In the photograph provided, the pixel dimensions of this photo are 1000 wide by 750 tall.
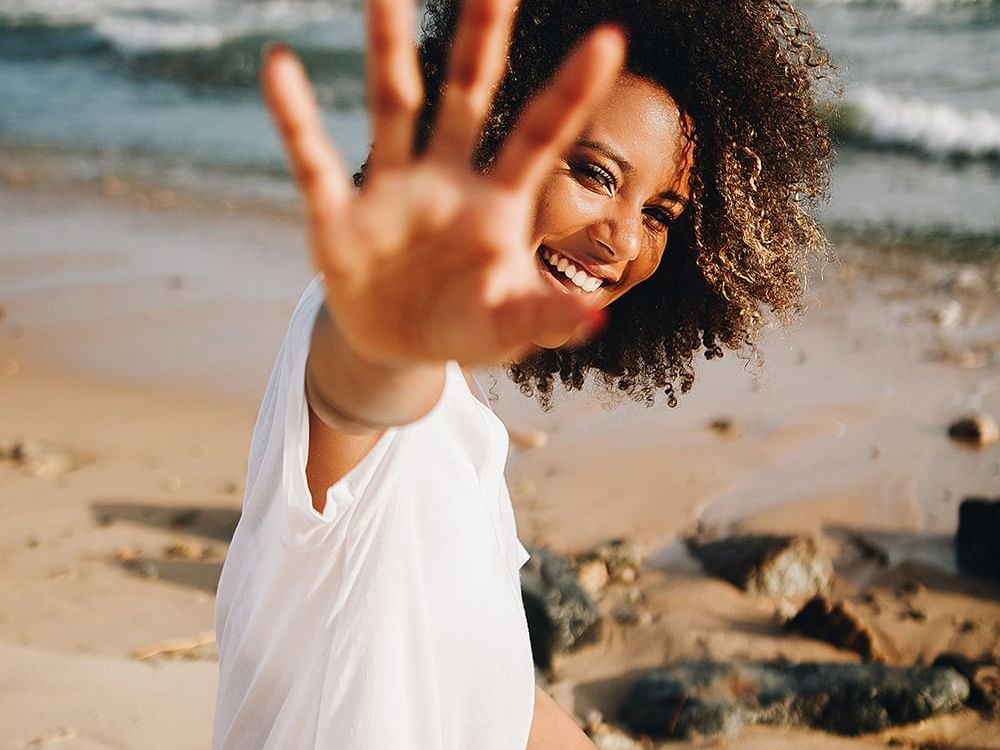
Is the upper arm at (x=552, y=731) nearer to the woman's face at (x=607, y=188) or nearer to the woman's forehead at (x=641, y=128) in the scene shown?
the woman's face at (x=607, y=188)

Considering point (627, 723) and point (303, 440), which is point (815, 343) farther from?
point (303, 440)

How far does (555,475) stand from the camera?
4.79m

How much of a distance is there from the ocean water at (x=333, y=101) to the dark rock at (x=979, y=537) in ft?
9.45

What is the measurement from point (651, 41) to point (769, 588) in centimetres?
214

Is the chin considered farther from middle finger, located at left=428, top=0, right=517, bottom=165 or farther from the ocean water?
the ocean water

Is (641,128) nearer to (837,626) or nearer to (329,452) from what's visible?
(329,452)

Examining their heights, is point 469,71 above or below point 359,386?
above

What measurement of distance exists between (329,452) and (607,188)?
3.61 ft

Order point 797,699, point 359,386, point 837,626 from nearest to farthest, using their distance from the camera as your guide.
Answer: point 359,386
point 797,699
point 837,626

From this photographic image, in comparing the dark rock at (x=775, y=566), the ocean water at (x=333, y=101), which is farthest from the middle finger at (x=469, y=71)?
the ocean water at (x=333, y=101)

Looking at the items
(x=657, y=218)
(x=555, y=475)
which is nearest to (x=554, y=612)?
(x=555, y=475)

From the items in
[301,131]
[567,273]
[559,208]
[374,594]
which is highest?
[301,131]

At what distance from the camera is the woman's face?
2416 mm

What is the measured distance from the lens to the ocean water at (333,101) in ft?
32.8
